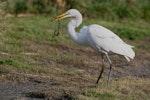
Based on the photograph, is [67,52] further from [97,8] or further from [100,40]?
[97,8]

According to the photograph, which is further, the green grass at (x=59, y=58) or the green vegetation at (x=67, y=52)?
the green vegetation at (x=67, y=52)

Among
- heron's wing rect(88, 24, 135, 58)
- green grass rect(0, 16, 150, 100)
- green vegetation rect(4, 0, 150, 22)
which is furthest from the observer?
green vegetation rect(4, 0, 150, 22)

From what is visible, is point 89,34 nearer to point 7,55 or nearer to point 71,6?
point 7,55

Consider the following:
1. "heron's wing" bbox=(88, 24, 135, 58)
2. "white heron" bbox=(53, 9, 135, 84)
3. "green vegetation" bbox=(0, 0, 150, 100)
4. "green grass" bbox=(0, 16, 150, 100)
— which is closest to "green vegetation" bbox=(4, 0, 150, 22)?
"green vegetation" bbox=(0, 0, 150, 100)

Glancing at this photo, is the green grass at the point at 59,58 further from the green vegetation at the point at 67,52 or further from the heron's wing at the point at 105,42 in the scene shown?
the heron's wing at the point at 105,42

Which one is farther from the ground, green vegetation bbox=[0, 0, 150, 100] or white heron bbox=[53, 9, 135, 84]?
white heron bbox=[53, 9, 135, 84]

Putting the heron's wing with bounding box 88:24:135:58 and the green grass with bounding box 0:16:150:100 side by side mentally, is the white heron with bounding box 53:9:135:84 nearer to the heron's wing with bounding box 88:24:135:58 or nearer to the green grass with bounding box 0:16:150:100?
the heron's wing with bounding box 88:24:135:58

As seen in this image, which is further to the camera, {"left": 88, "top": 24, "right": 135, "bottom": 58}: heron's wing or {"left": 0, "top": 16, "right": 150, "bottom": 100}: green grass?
{"left": 88, "top": 24, "right": 135, "bottom": 58}: heron's wing

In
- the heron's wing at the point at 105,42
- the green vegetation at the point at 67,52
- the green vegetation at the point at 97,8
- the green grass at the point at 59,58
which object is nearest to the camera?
the green grass at the point at 59,58

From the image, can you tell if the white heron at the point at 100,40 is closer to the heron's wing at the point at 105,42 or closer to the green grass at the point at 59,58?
the heron's wing at the point at 105,42

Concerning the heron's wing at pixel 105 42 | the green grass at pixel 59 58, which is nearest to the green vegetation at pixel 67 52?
the green grass at pixel 59 58

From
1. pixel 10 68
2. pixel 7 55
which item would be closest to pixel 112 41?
pixel 10 68

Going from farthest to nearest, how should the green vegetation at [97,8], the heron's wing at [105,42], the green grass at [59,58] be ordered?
the green vegetation at [97,8] → the heron's wing at [105,42] → the green grass at [59,58]

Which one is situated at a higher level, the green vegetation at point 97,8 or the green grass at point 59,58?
the green vegetation at point 97,8
